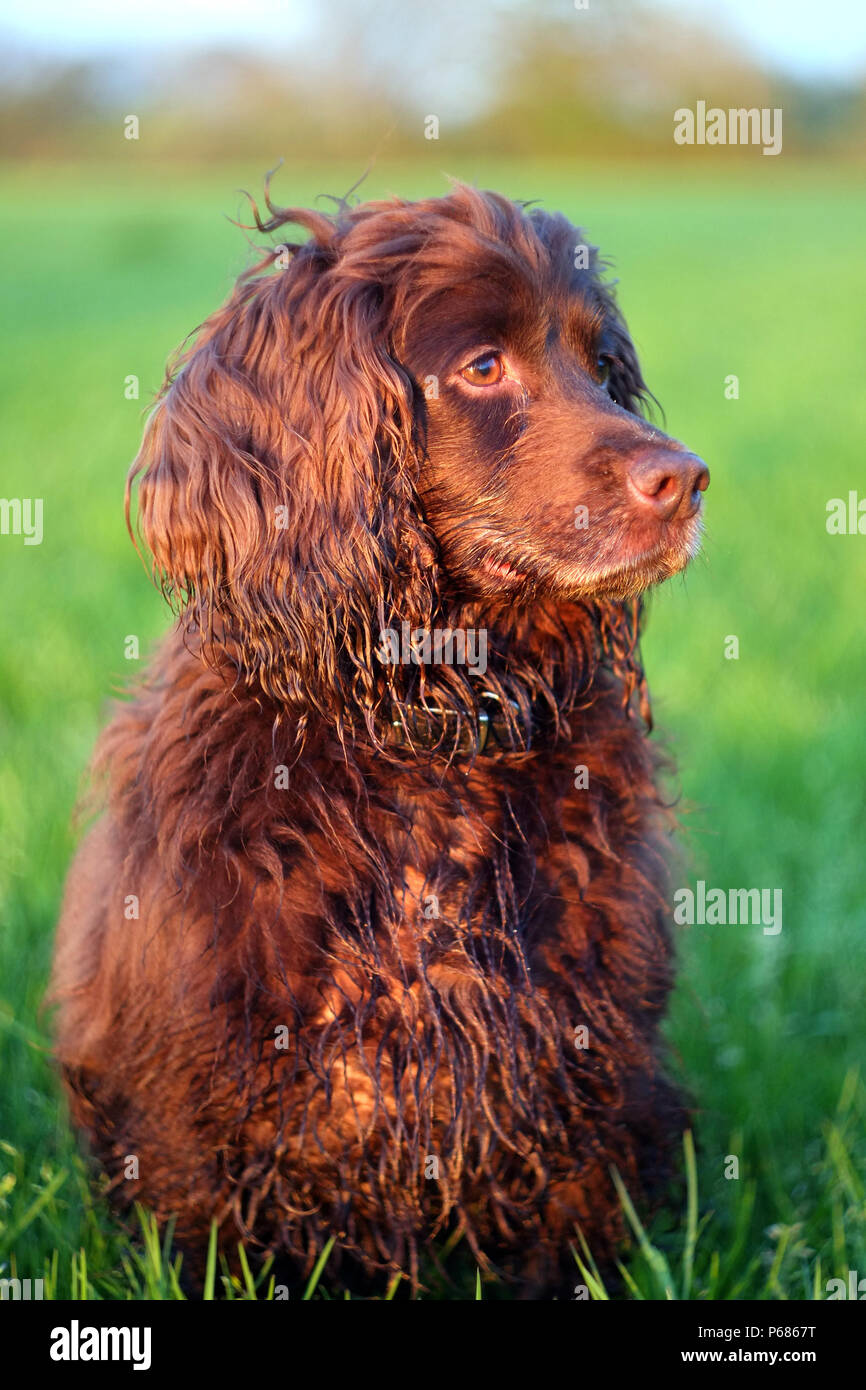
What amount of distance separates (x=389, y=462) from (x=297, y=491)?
203mm

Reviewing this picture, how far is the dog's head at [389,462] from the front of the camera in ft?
8.46

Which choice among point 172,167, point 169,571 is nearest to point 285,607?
point 169,571

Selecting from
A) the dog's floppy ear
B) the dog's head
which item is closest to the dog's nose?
the dog's head

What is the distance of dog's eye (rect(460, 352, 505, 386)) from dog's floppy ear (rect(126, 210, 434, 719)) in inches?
5.6

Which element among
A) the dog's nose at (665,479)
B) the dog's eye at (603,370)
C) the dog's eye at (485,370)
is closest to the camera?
the dog's nose at (665,479)

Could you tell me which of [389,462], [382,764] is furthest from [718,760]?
[389,462]

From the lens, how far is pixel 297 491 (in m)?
2.63

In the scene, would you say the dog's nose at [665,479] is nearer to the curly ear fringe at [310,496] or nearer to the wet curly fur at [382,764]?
the wet curly fur at [382,764]

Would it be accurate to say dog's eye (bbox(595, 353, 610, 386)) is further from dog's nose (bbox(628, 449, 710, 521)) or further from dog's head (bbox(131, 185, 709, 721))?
dog's nose (bbox(628, 449, 710, 521))

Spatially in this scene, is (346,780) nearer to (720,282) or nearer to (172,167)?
(720,282)

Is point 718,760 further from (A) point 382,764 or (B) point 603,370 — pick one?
(A) point 382,764

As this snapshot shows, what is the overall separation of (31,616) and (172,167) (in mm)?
42931

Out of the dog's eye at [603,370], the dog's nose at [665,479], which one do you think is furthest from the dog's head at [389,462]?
the dog's eye at [603,370]

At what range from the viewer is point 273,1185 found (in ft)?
9.21
